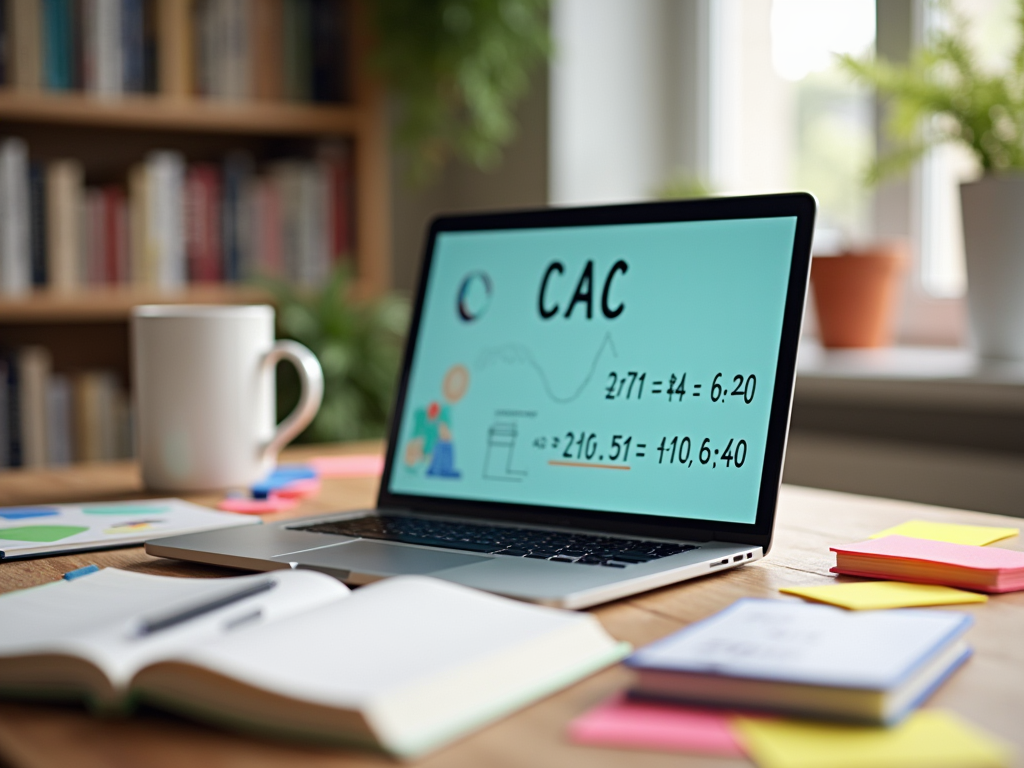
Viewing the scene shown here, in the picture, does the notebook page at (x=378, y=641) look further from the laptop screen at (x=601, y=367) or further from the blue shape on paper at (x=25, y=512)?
the blue shape on paper at (x=25, y=512)

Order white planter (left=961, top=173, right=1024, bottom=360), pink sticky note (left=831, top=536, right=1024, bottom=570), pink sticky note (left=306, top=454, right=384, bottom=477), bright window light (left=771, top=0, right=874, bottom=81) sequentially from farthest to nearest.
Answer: bright window light (left=771, top=0, right=874, bottom=81)
white planter (left=961, top=173, right=1024, bottom=360)
pink sticky note (left=306, top=454, right=384, bottom=477)
pink sticky note (left=831, top=536, right=1024, bottom=570)

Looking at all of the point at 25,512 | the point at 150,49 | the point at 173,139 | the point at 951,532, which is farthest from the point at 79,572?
the point at 173,139

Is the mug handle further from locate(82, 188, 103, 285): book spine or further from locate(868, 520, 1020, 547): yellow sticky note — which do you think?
locate(82, 188, 103, 285): book spine

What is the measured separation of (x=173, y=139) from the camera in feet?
8.11

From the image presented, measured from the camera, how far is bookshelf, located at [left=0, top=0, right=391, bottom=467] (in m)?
2.11

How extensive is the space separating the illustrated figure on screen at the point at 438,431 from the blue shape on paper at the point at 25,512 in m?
0.31

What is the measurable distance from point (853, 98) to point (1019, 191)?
0.68 metres

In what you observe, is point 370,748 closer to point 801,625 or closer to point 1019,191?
point 801,625

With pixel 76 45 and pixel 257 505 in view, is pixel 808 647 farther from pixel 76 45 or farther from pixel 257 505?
pixel 76 45

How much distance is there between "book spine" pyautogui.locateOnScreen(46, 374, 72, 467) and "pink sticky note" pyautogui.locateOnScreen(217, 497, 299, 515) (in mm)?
1298

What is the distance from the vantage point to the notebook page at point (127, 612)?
0.48 m

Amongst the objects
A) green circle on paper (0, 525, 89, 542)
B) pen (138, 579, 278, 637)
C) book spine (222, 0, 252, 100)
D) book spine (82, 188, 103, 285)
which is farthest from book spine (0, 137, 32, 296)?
pen (138, 579, 278, 637)

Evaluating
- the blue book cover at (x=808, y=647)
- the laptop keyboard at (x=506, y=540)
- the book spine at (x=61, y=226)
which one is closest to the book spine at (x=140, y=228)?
the book spine at (x=61, y=226)

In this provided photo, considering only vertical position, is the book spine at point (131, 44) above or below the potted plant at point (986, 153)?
above
